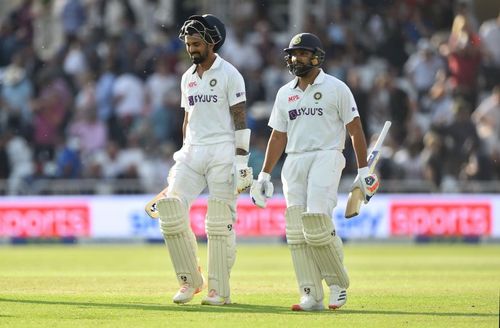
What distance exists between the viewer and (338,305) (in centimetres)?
948

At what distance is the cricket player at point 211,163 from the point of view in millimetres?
9859

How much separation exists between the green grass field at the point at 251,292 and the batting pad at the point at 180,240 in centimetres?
29

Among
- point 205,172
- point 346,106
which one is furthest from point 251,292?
point 346,106

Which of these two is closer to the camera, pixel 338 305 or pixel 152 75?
pixel 338 305

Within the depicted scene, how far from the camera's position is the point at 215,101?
997cm

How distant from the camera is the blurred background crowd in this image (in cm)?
2011

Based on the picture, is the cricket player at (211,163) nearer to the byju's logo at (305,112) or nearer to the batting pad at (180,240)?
the batting pad at (180,240)

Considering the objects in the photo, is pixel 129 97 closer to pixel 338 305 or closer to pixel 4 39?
pixel 4 39

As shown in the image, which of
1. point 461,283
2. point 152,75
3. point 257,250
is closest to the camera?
point 461,283

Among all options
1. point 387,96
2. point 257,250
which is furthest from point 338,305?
point 387,96

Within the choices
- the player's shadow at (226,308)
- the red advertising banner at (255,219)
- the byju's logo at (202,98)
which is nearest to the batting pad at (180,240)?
the player's shadow at (226,308)

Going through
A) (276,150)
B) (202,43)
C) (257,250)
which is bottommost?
(257,250)

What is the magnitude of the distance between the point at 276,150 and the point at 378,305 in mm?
1365

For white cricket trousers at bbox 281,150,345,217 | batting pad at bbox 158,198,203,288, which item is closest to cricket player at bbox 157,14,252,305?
batting pad at bbox 158,198,203,288
